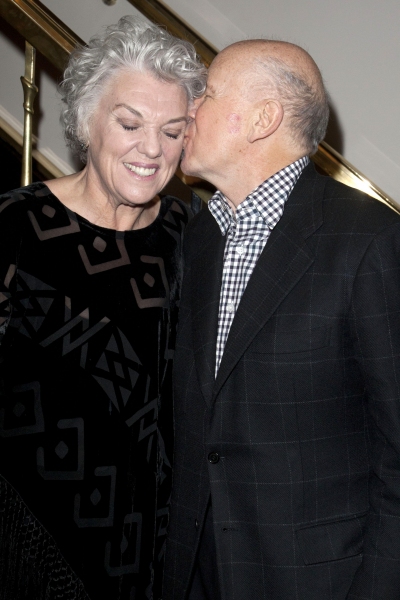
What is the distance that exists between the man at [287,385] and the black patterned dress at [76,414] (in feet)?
0.36

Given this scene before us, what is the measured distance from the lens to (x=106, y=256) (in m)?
1.81

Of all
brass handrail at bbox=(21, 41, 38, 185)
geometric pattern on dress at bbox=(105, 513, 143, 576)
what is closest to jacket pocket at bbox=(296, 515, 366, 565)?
geometric pattern on dress at bbox=(105, 513, 143, 576)

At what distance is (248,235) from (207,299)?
178 mm

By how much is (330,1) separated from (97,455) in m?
2.36

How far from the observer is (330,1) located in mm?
3137

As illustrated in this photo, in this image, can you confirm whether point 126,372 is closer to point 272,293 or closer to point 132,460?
point 132,460

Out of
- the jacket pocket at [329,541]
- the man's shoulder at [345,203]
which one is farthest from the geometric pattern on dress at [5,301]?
the jacket pocket at [329,541]

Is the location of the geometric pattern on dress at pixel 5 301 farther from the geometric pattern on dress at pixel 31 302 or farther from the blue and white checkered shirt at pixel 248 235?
the blue and white checkered shirt at pixel 248 235

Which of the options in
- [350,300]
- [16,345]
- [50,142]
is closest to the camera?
[350,300]

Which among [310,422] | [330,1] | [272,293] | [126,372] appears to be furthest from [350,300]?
[330,1]

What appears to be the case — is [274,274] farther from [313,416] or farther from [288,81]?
[288,81]

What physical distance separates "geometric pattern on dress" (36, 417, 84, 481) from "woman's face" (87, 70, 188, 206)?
0.57 m

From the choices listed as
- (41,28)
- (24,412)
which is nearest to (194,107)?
(41,28)

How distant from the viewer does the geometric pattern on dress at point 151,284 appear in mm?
1813
